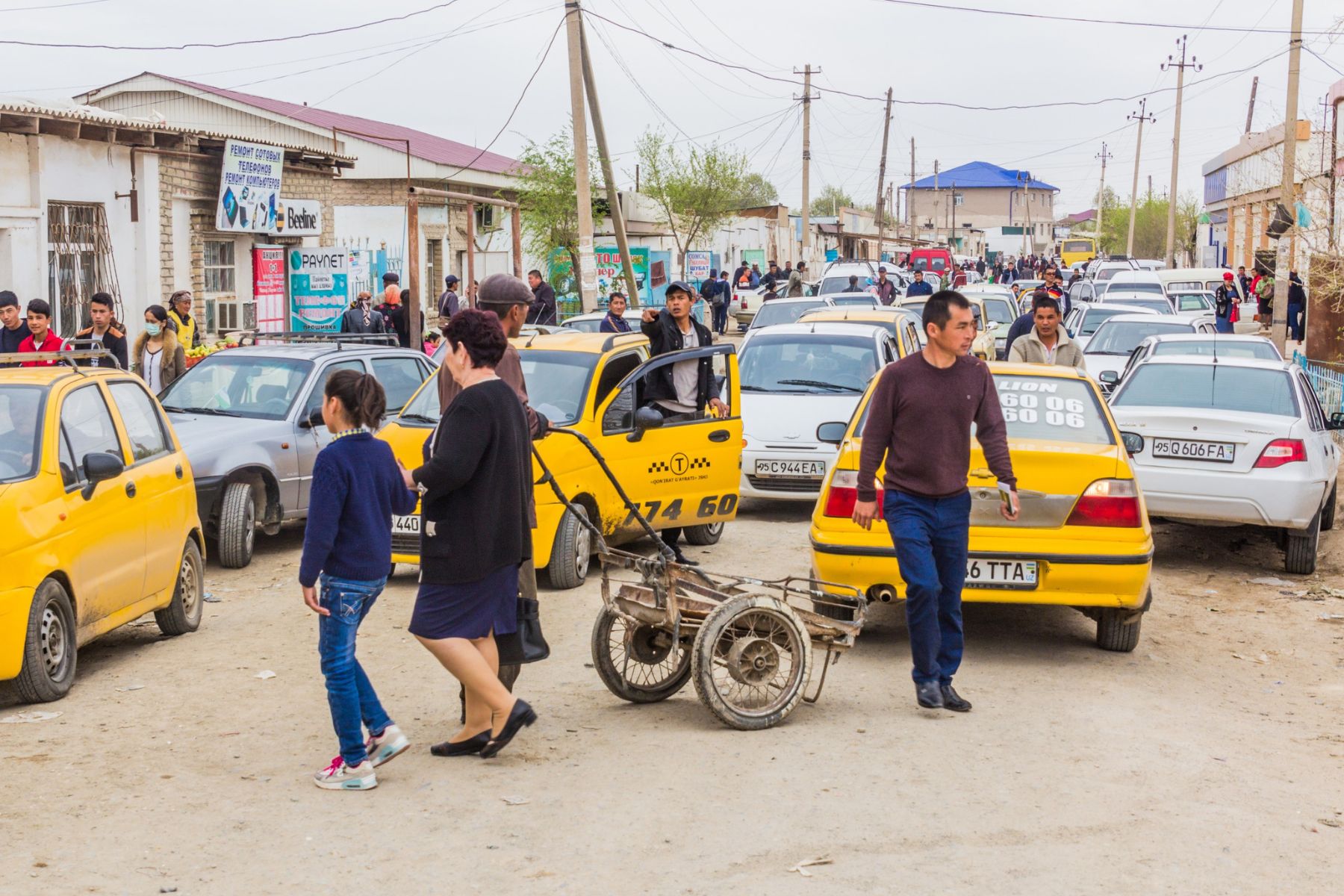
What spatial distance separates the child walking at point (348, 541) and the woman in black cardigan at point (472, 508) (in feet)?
0.53

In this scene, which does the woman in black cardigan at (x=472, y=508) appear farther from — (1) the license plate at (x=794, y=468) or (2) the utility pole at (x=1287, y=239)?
(2) the utility pole at (x=1287, y=239)

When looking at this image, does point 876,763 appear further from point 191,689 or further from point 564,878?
point 191,689

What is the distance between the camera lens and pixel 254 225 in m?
22.6

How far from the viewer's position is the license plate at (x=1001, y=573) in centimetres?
A: 745

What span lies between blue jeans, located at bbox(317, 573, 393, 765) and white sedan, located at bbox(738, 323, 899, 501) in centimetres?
662

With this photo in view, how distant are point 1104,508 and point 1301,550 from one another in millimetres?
4344

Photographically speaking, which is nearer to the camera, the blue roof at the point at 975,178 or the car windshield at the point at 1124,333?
the car windshield at the point at 1124,333

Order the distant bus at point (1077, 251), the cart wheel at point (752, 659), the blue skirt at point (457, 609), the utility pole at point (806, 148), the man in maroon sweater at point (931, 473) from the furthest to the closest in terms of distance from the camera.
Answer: the distant bus at point (1077, 251) < the utility pole at point (806, 148) < the man in maroon sweater at point (931, 473) < the cart wheel at point (752, 659) < the blue skirt at point (457, 609)

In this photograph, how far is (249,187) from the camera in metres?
22.2

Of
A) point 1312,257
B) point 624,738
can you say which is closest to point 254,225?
point 1312,257

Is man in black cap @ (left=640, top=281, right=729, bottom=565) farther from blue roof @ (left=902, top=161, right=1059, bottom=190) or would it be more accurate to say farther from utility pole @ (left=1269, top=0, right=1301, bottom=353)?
blue roof @ (left=902, top=161, right=1059, bottom=190)

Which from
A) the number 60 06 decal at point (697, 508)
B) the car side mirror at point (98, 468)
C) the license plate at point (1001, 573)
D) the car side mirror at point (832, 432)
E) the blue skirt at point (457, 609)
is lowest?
the number 60 06 decal at point (697, 508)

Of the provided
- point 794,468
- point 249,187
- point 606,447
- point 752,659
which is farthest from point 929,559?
point 249,187

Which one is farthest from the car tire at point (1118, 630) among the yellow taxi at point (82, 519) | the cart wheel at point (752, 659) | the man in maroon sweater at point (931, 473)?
the yellow taxi at point (82, 519)
